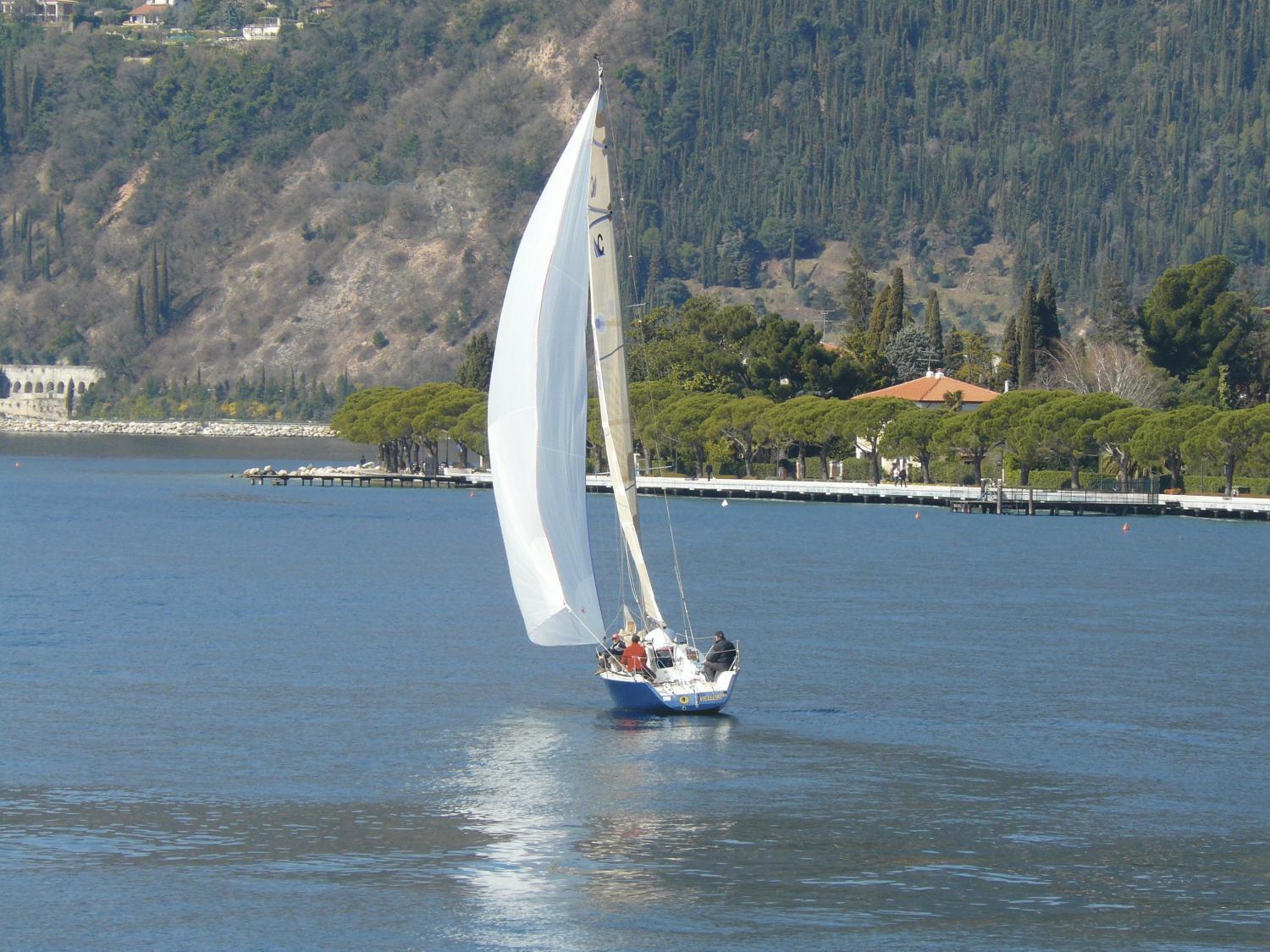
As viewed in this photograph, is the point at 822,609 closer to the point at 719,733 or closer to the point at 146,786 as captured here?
the point at 719,733

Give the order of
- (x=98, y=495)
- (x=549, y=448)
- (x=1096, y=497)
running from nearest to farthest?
1. (x=549, y=448)
2. (x=1096, y=497)
3. (x=98, y=495)

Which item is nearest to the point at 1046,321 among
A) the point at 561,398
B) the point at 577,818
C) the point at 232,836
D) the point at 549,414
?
the point at 561,398

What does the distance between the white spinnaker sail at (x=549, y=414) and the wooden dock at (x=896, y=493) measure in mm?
81415

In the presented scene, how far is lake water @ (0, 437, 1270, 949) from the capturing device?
33.2 metres

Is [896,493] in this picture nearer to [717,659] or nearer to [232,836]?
[717,659]

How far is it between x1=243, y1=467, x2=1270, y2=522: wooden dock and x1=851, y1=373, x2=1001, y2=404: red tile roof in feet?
42.6

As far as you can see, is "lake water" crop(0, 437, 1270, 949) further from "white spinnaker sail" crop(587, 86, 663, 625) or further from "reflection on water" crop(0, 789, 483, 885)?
"white spinnaker sail" crop(587, 86, 663, 625)

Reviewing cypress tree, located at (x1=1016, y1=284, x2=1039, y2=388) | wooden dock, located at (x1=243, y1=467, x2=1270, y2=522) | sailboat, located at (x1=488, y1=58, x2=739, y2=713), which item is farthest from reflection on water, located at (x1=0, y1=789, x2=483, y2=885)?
cypress tree, located at (x1=1016, y1=284, x2=1039, y2=388)

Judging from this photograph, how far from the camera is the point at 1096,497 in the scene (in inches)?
A: 5074

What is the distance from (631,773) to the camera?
42344 mm

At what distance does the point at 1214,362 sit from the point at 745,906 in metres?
138

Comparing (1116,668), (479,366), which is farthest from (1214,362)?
(1116,668)

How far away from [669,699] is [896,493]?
95539 millimetres

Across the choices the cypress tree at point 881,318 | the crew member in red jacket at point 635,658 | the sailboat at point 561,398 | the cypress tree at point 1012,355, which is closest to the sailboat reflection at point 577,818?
the crew member in red jacket at point 635,658
